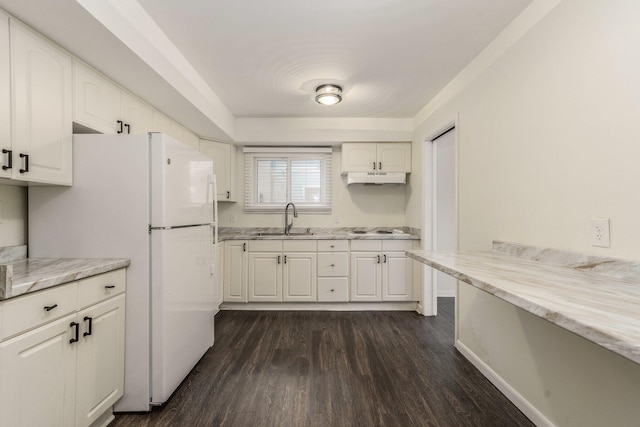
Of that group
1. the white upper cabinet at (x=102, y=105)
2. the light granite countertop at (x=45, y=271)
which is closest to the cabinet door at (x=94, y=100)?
the white upper cabinet at (x=102, y=105)

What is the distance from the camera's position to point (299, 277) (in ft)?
12.1

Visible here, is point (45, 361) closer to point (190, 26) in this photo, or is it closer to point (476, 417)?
point (190, 26)

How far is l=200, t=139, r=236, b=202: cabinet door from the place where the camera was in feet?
12.6

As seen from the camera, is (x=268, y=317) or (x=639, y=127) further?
(x=268, y=317)

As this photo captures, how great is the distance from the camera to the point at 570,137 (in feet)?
4.90

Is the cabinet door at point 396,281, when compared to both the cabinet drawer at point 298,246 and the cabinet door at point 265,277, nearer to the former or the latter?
the cabinet drawer at point 298,246

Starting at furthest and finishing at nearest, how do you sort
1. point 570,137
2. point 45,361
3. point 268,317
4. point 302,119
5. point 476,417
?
1. point 302,119
2. point 268,317
3. point 476,417
4. point 570,137
5. point 45,361

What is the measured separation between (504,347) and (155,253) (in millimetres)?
2326

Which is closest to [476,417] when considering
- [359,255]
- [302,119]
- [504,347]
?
[504,347]

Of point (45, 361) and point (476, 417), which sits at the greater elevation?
point (45, 361)

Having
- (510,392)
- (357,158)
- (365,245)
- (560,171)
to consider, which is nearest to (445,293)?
(365,245)

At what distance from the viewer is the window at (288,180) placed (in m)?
4.18

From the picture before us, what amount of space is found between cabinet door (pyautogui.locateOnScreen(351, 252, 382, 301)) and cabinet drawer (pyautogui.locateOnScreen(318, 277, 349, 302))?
0.10 metres

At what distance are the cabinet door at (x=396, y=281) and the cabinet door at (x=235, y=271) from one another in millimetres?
1727
